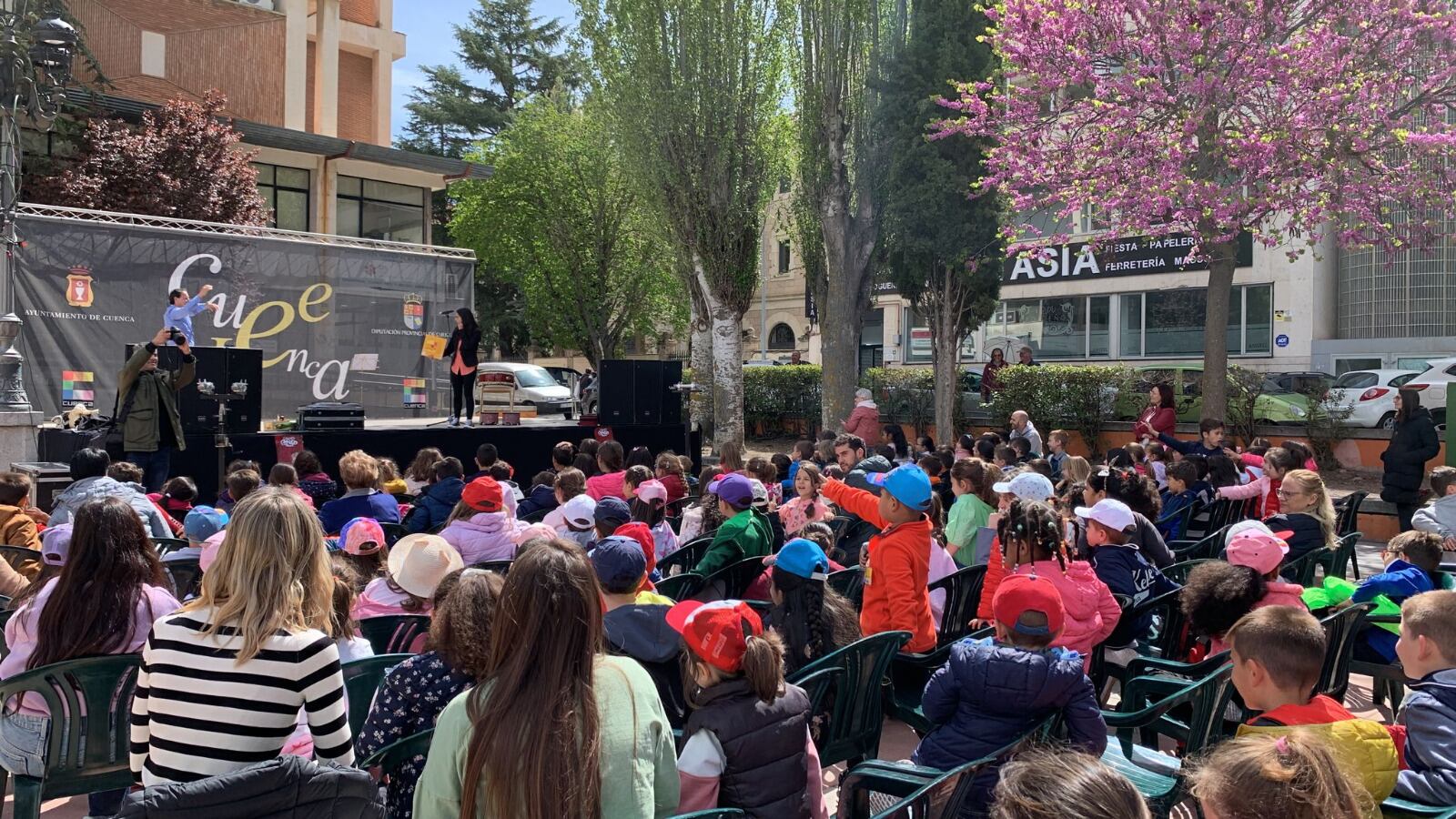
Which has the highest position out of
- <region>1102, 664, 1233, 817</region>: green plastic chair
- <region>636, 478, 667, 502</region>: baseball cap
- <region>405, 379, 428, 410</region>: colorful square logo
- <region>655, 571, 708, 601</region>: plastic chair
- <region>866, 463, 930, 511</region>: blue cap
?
<region>405, 379, 428, 410</region>: colorful square logo

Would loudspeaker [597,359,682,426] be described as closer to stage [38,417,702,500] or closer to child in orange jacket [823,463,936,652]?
stage [38,417,702,500]

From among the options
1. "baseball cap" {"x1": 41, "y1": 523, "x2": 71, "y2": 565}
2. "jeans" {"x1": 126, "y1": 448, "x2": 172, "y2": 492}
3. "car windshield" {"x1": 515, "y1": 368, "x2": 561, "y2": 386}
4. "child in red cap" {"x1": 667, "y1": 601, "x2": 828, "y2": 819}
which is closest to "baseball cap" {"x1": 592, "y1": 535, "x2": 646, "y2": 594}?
"child in red cap" {"x1": 667, "y1": 601, "x2": 828, "y2": 819}

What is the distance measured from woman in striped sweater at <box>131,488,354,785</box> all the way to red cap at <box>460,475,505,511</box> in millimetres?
3176

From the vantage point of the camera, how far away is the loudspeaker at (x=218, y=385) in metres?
12.2

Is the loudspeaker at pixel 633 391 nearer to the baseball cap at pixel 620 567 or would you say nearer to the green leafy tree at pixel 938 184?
the green leafy tree at pixel 938 184

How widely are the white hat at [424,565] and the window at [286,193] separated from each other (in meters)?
25.1

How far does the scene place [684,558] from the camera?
659 centimetres

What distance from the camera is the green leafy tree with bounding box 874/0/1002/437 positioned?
16.7m

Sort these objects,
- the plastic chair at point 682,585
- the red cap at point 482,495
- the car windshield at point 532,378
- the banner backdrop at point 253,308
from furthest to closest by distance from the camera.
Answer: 1. the car windshield at point 532,378
2. the banner backdrop at point 253,308
3. the red cap at point 482,495
4. the plastic chair at point 682,585

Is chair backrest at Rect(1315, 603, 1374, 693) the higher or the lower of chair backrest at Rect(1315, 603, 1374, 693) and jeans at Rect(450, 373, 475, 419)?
the lower

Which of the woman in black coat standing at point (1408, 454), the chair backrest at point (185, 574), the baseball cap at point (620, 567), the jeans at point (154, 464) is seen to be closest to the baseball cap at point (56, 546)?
the chair backrest at point (185, 574)

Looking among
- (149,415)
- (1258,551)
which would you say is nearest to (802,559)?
(1258,551)

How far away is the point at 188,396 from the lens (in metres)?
12.3

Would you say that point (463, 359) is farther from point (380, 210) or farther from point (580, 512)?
point (380, 210)
